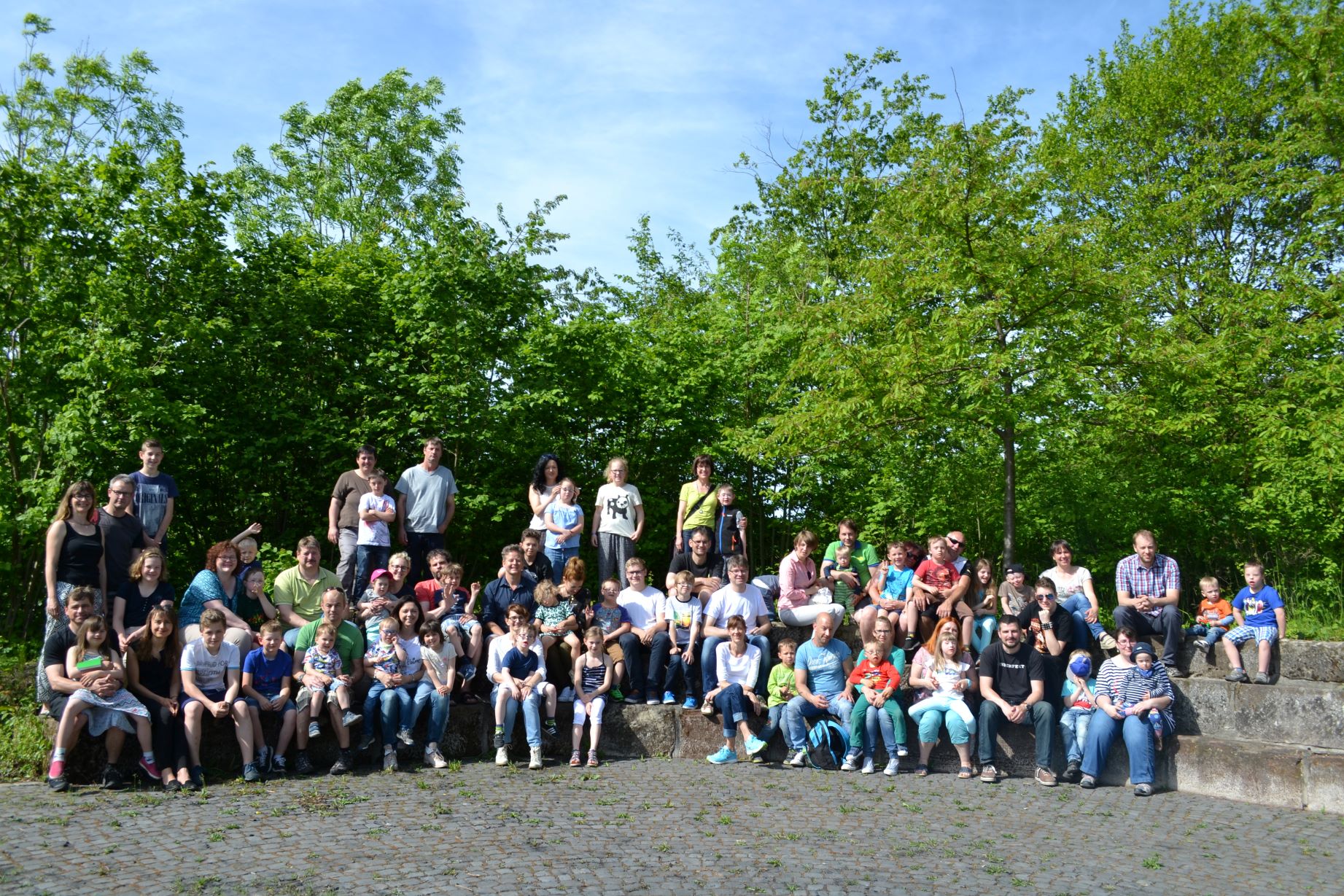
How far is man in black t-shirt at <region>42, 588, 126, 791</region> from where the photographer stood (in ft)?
22.9

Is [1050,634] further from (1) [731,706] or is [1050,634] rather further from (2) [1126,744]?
(1) [731,706]

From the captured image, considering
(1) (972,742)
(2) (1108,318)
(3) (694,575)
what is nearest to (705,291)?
(2) (1108,318)

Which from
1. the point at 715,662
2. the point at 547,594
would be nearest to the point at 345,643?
the point at 547,594

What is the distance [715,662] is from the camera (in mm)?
9078

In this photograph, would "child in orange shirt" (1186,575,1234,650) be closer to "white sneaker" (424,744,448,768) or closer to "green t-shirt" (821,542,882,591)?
"green t-shirt" (821,542,882,591)

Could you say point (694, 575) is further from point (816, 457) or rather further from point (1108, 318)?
point (1108, 318)

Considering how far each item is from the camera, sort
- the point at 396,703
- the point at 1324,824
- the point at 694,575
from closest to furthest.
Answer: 1. the point at 1324,824
2. the point at 396,703
3. the point at 694,575

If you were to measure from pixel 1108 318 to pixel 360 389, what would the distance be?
30.6 ft

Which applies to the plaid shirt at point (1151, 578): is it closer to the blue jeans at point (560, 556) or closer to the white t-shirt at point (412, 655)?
the blue jeans at point (560, 556)

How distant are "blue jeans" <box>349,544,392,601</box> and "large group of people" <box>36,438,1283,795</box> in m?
0.02

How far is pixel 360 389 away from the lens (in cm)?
1344

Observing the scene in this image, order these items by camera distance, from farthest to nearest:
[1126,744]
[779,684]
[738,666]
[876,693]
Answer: [738,666]
[779,684]
[876,693]
[1126,744]

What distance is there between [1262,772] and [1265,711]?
0.81 meters

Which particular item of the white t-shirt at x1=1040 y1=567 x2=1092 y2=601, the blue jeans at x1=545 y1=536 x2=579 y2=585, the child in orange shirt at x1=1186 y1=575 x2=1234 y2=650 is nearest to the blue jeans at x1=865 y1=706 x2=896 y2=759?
the white t-shirt at x1=1040 y1=567 x2=1092 y2=601
